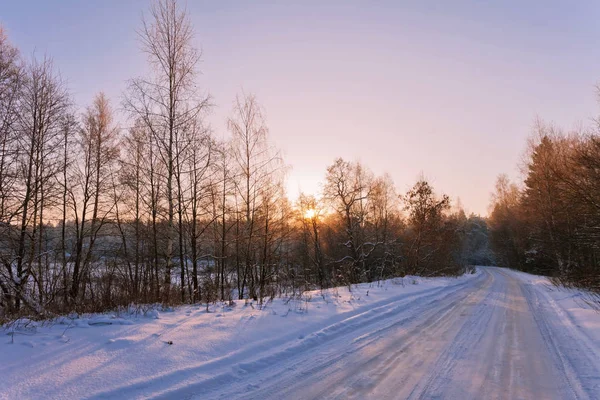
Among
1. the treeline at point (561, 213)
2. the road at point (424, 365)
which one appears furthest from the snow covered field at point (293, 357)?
the treeline at point (561, 213)

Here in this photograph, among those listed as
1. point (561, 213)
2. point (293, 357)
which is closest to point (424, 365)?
point (293, 357)

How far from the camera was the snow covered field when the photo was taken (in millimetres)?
3924

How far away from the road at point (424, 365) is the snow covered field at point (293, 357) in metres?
0.02

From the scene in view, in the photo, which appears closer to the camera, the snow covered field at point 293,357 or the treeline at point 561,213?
the snow covered field at point 293,357

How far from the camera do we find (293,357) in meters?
5.26

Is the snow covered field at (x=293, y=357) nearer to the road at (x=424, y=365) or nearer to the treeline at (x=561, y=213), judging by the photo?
the road at (x=424, y=365)

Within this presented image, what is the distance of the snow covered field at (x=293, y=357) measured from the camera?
12.9 ft

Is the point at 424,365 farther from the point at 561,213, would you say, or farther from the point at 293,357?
the point at 561,213

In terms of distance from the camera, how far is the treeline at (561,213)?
11.7 m

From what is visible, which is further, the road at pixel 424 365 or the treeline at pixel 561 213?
the treeline at pixel 561 213

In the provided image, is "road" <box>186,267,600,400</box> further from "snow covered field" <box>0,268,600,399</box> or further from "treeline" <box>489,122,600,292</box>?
"treeline" <box>489,122,600,292</box>

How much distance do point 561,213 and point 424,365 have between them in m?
20.7

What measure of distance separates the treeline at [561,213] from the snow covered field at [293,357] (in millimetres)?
5894

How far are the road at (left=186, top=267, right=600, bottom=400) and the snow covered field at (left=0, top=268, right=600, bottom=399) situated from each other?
0.06 feet
